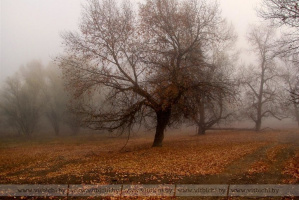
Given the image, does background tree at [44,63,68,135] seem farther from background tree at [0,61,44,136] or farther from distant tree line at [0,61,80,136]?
background tree at [0,61,44,136]

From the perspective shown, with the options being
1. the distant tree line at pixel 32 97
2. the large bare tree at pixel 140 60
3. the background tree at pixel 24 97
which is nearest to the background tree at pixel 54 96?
the distant tree line at pixel 32 97

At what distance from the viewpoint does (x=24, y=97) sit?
43750mm

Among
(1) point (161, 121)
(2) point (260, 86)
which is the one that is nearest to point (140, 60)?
(1) point (161, 121)

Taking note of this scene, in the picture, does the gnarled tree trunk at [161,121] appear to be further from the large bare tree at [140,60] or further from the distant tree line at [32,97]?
the distant tree line at [32,97]

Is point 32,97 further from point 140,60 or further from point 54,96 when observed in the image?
point 140,60

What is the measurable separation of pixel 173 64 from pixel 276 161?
887 centimetres

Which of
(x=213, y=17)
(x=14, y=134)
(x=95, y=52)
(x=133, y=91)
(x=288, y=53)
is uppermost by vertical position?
(x=213, y=17)

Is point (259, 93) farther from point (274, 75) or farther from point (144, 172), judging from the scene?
point (144, 172)

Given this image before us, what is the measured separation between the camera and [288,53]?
1410 centimetres

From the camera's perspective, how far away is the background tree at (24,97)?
43.1 metres

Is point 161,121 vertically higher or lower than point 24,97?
lower

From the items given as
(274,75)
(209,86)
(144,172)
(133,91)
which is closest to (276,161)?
(144,172)

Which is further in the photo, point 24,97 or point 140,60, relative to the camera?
point 24,97

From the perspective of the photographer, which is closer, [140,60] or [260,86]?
[140,60]
